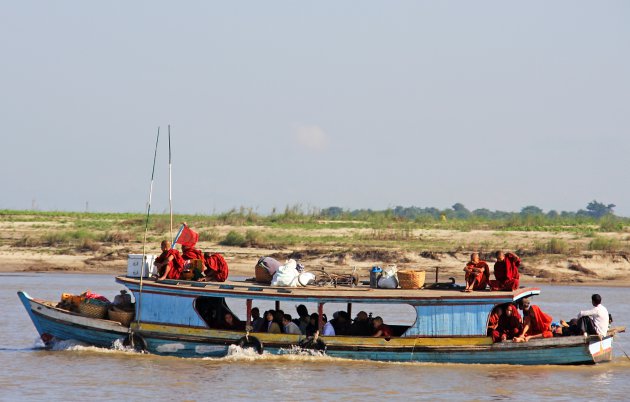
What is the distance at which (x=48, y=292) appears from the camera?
29750 millimetres

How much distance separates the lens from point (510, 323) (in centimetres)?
1778

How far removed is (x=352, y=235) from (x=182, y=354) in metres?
21.3

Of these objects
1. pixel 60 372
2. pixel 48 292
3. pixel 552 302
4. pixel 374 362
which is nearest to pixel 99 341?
pixel 60 372

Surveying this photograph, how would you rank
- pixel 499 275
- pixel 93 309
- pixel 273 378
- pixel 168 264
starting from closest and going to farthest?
pixel 273 378 → pixel 499 275 → pixel 168 264 → pixel 93 309

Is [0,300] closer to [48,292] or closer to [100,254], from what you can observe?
[48,292]

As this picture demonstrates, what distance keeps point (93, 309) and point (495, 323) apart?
689cm

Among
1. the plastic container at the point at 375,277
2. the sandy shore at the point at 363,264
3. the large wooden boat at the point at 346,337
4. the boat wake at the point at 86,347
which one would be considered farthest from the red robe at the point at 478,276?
the sandy shore at the point at 363,264

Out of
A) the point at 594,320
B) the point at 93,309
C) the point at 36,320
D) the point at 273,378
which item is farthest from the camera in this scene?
the point at 36,320

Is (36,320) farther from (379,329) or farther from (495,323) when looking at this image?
(495,323)

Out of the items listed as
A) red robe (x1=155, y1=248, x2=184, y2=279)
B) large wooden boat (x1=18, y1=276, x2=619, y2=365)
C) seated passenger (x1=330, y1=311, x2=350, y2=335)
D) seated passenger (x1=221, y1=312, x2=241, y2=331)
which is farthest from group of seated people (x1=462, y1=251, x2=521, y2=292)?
red robe (x1=155, y1=248, x2=184, y2=279)

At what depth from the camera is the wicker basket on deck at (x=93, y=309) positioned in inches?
754

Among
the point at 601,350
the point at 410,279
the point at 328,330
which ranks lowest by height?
the point at 601,350

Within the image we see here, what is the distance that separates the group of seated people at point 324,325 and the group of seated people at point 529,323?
1.79 meters

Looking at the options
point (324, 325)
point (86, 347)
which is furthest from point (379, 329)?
point (86, 347)
